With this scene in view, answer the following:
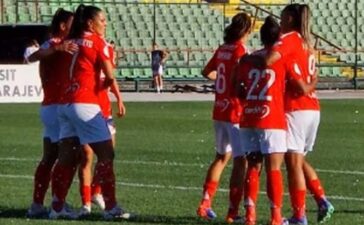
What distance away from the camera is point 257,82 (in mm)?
11102

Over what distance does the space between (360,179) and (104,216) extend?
16.8ft

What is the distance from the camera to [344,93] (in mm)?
46125

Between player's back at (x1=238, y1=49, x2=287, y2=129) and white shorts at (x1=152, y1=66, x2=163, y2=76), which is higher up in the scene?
player's back at (x1=238, y1=49, x2=287, y2=129)

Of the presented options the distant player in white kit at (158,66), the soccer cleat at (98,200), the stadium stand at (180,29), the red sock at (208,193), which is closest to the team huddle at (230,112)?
the red sock at (208,193)

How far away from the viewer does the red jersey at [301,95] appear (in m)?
11.3

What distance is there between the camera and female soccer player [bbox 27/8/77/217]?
1235 cm

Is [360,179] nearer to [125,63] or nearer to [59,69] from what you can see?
[59,69]

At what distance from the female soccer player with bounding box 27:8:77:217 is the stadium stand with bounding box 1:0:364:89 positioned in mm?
36189

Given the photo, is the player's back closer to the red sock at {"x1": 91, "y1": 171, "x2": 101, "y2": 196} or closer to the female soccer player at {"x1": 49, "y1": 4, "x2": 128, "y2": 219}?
the female soccer player at {"x1": 49, "y1": 4, "x2": 128, "y2": 219}

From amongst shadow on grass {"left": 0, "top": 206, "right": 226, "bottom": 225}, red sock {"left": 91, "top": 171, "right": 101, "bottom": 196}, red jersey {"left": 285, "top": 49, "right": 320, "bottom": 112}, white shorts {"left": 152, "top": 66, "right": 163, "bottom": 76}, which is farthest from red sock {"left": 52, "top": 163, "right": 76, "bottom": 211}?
white shorts {"left": 152, "top": 66, "right": 163, "bottom": 76}

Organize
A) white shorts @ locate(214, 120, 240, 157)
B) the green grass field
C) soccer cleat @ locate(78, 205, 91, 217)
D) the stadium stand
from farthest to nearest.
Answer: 1. the stadium stand
2. the green grass field
3. soccer cleat @ locate(78, 205, 91, 217)
4. white shorts @ locate(214, 120, 240, 157)

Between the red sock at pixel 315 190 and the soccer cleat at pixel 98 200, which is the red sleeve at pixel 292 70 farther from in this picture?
the soccer cleat at pixel 98 200

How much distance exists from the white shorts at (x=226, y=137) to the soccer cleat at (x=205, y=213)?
579 mm

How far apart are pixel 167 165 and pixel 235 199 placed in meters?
6.27
